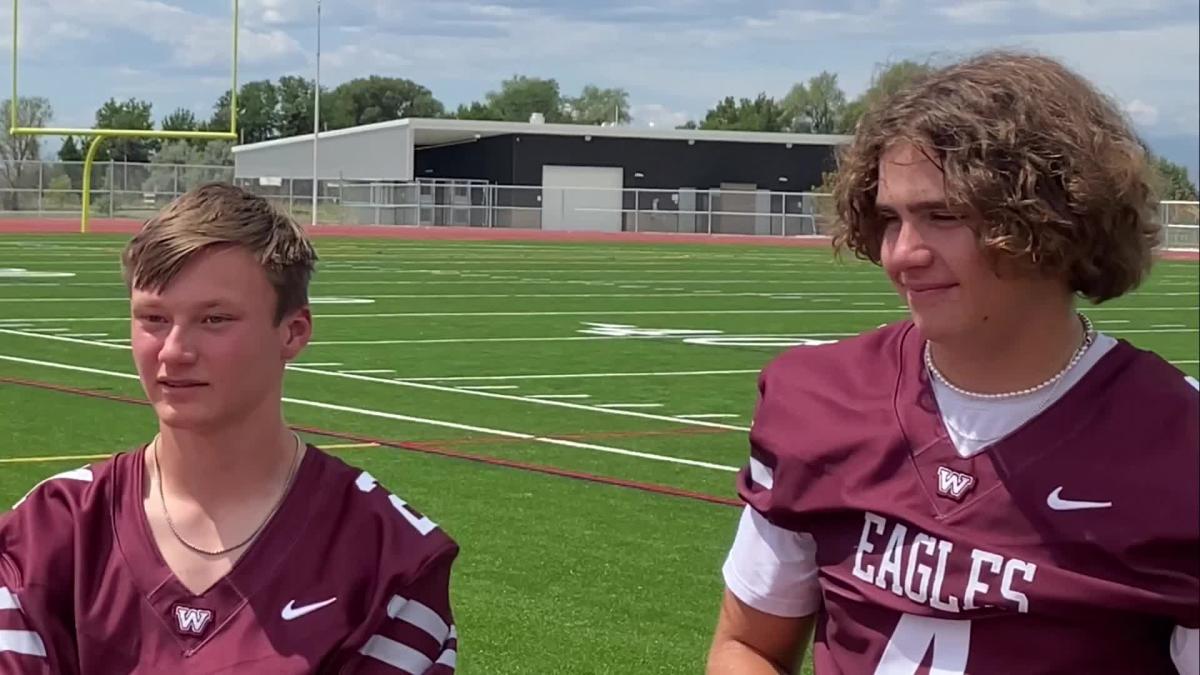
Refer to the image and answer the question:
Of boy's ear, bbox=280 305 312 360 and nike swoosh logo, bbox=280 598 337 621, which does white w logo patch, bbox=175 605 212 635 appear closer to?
nike swoosh logo, bbox=280 598 337 621

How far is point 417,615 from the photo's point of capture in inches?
101

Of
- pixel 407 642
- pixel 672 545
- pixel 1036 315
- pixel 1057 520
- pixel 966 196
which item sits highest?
pixel 966 196

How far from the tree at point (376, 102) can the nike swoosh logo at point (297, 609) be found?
185 ft

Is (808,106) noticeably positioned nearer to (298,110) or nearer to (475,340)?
(298,110)

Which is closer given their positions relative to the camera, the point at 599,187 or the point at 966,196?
the point at 966,196

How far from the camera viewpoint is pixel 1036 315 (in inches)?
91.8

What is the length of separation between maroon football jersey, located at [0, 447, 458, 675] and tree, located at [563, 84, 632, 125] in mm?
94249

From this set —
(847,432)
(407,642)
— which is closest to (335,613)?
(407,642)

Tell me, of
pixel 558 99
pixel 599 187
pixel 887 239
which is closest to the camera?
pixel 887 239

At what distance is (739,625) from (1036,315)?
642mm

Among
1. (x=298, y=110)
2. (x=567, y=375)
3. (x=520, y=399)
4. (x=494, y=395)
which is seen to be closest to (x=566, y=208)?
(x=298, y=110)

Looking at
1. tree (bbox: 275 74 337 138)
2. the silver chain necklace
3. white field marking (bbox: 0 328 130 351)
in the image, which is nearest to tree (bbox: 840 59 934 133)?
the silver chain necklace

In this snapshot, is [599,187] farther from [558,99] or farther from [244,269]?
[244,269]

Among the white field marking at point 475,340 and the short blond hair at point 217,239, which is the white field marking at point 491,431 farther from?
the short blond hair at point 217,239
